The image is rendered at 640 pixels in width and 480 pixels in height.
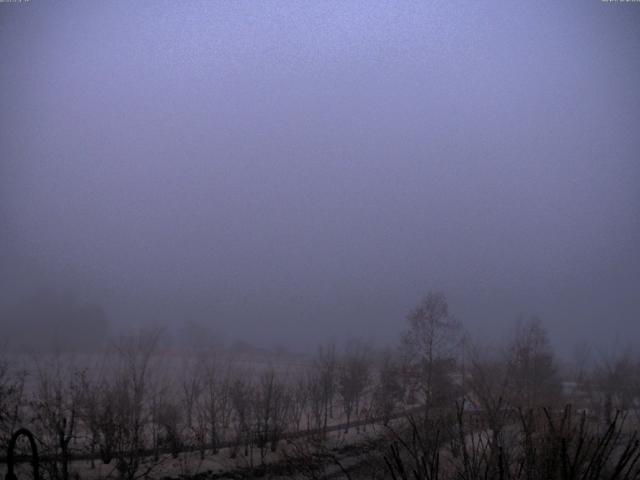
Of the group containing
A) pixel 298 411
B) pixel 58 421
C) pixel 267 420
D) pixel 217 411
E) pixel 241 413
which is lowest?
pixel 298 411

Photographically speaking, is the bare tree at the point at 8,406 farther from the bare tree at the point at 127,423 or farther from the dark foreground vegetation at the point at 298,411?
the bare tree at the point at 127,423

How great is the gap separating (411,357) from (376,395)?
298 inches

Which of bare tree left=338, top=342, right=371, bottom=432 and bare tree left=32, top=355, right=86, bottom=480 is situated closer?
bare tree left=32, top=355, right=86, bottom=480

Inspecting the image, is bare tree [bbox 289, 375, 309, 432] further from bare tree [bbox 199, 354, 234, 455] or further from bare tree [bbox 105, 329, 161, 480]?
bare tree [bbox 105, 329, 161, 480]

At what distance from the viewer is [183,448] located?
2769cm

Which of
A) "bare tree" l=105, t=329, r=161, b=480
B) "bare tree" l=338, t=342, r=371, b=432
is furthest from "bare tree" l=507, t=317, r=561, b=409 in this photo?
"bare tree" l=105, t=329, r=161, b=480

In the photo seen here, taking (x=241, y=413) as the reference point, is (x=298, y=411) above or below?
below

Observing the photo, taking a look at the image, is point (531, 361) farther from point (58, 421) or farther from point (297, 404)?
point (58, 421)

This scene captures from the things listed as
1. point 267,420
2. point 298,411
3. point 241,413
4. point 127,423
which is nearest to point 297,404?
point 298,411

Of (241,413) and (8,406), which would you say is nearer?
(8,406)

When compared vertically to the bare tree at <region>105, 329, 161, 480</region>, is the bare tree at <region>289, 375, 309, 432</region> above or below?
below

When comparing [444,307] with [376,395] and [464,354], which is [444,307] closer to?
[464,354]

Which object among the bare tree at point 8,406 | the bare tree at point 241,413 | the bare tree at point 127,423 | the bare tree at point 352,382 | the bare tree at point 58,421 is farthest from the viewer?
the bare tree at point 352,382

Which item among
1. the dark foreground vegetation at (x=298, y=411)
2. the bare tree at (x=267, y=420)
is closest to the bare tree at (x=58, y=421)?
the dark foreground vegetation at (x=298, y=411)
